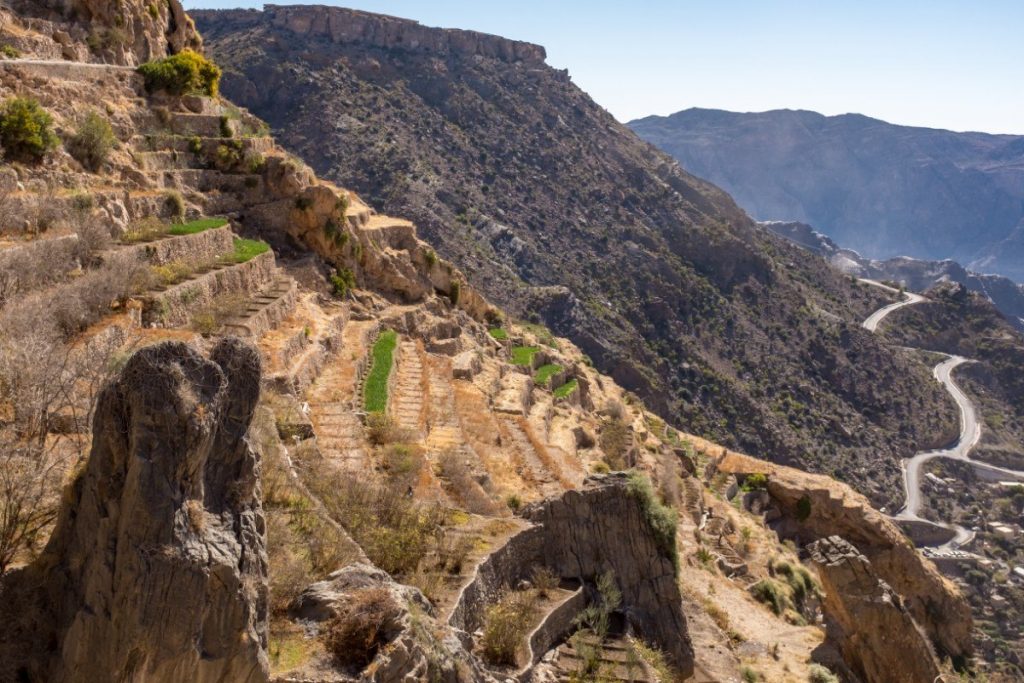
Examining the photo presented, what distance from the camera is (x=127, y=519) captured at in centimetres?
490

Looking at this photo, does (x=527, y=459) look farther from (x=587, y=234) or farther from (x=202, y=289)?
(x=587, y=234)

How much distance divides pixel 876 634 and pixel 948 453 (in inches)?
2158

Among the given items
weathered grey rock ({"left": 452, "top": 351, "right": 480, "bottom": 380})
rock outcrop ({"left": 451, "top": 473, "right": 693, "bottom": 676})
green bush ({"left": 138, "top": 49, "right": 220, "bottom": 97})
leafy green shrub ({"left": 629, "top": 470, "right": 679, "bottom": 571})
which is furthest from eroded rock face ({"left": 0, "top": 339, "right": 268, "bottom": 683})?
green bush ({"left": 138, "top": 49, "right": 220, "bottom": 97})

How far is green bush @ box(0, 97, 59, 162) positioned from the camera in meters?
15.1

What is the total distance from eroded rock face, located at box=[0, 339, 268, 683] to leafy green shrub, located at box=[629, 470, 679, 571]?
23.6 ft

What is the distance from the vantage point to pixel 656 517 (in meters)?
11.9

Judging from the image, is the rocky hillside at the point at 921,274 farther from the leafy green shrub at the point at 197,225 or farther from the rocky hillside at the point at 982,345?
Answer: the leafy green shrub at the point at 197,225

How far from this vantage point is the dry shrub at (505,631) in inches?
350

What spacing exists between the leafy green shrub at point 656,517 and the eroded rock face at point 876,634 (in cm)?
549

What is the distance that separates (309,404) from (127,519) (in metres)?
10.1

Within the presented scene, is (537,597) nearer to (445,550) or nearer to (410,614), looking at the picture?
(445,550)

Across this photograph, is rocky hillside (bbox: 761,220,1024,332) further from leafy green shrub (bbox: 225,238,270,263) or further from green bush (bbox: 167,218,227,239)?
green bush (bbox: 167,218,227,239)

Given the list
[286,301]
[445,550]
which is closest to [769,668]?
[445,550]

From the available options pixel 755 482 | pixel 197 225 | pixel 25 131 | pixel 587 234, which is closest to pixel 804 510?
pixel 755 482
